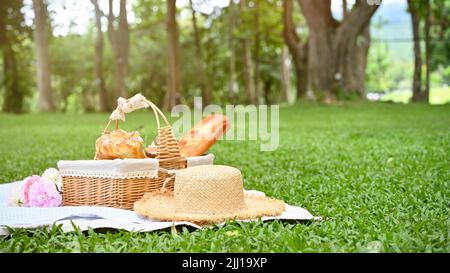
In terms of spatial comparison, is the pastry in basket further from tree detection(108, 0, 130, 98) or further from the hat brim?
tree detection(108, 0, 130, 98)

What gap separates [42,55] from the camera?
23359 millimetres

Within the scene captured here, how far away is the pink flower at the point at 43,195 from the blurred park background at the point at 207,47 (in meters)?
14.4

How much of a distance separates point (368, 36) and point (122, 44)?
8.28 m

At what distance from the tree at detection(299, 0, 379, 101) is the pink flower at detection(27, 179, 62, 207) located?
14.5m

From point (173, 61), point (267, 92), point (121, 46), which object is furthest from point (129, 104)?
point (267, 92)

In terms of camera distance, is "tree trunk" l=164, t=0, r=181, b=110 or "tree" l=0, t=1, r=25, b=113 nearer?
"tree trunk" l=164, t=0, r=181, b=110

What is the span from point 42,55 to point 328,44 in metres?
10.4

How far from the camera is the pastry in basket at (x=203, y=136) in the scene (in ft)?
15.6

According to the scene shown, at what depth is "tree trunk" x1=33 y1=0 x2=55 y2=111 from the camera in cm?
2202

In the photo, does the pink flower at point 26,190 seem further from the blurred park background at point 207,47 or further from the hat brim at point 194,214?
the blurred park background at point 207,47

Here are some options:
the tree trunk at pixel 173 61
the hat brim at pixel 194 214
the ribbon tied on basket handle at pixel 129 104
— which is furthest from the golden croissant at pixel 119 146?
the tree trunk at pixel 173 61

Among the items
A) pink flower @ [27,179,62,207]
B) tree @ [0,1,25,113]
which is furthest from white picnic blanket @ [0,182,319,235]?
tree @ [0,1,25,113]
